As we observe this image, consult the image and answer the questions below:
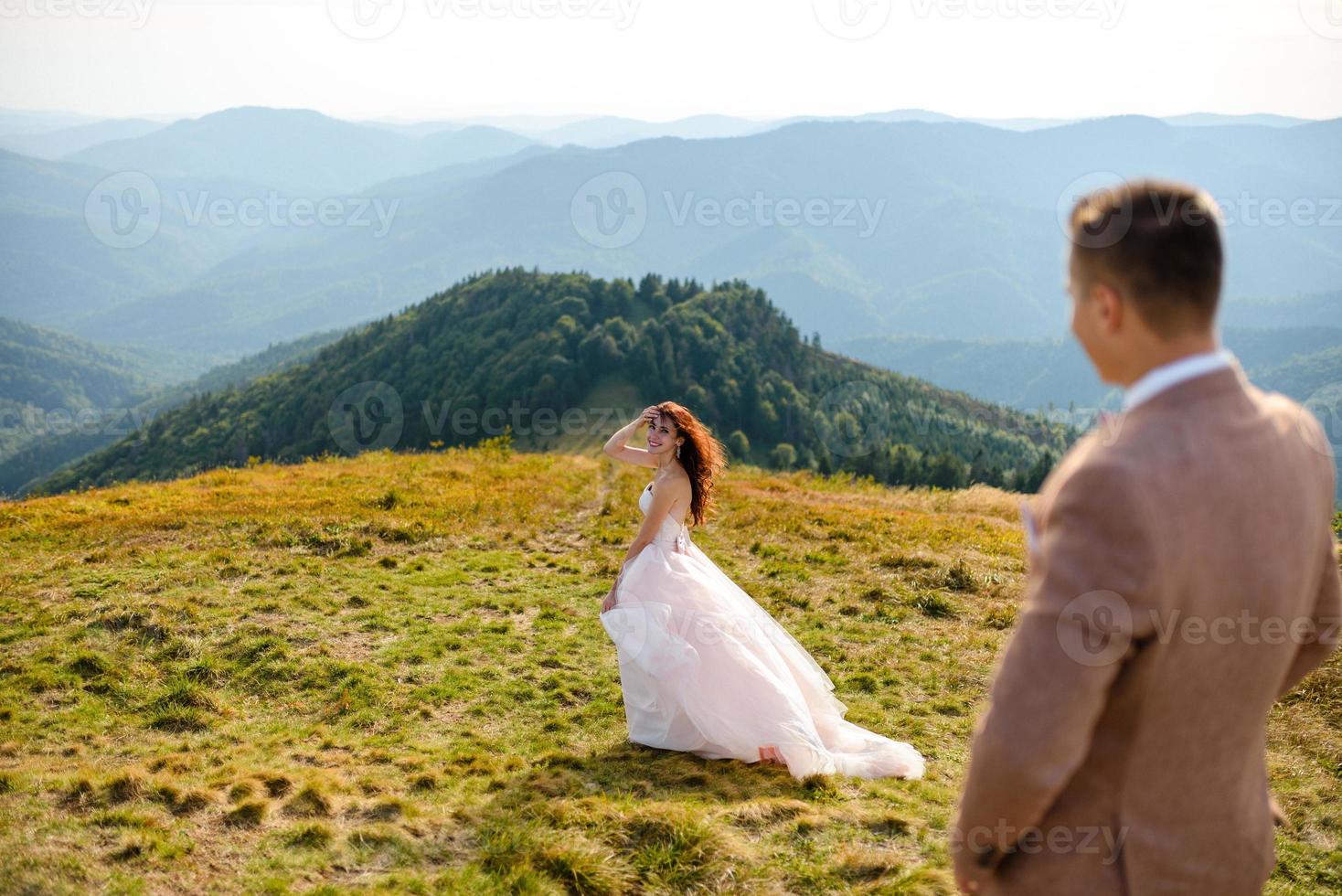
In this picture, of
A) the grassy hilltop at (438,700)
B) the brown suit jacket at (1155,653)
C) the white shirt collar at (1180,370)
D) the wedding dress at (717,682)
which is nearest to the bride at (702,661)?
the wedding dress at (717,682)

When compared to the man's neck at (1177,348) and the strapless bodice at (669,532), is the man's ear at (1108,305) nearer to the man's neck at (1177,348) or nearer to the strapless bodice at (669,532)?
the man's neck at (1177,348)

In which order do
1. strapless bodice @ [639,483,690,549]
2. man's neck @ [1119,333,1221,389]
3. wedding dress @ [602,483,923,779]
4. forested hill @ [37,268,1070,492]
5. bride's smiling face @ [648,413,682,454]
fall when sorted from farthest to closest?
forested hill @ [37,268,1070,492] → strapless bodice @ [639,483,690,549] → bride's smiling face @ [648,413,682,454] → wedding dress @ [602,483,923,779] → man's neck @ [1119,333,1221,389]

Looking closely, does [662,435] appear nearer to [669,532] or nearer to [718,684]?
[669,532]

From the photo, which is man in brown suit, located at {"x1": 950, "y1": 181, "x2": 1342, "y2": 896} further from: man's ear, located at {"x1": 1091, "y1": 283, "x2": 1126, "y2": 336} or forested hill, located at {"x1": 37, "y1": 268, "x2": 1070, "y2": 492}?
forested hill, located at {"x1": 37, "y1": 268, "x2": 1070, "y2": 492}

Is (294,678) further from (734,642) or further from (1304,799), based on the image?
(1304,799)

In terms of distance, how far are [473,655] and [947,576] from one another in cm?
783

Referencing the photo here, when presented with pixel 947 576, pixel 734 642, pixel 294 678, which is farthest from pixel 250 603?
pixel 947 576

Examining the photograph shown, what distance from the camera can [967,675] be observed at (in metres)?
10.4

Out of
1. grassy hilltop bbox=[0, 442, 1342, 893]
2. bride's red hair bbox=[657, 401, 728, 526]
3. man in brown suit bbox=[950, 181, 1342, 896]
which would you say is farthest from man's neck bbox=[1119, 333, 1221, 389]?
bride's red hair bbox=[657, 401, 728, 526]

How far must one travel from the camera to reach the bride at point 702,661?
24.6ft

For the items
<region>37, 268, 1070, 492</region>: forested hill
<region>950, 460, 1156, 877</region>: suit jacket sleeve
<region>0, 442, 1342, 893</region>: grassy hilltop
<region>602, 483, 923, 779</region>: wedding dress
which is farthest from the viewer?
<region>37, 268, 1070, 492</region>: forested hill

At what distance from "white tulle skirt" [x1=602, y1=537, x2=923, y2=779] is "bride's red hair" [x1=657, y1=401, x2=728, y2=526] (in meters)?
0.54

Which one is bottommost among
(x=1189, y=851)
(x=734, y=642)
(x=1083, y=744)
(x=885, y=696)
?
(x=885, y=696)

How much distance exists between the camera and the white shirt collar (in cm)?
205
